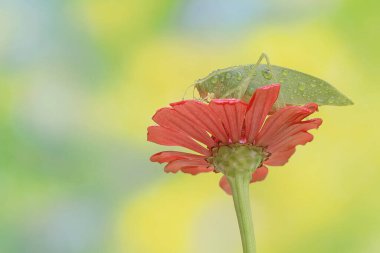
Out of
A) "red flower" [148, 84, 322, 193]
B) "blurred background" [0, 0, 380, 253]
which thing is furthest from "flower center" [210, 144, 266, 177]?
"blurred background" [0, 0, 380, 253]

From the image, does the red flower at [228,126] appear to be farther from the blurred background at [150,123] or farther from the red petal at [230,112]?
the blurred background at [150,123]

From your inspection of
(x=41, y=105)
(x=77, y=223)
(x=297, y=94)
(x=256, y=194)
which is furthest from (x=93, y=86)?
(x=297, y=94)

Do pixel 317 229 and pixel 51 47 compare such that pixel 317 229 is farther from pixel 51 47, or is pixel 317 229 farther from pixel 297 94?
pixel 297 94

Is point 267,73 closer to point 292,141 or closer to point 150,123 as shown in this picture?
point 292,141

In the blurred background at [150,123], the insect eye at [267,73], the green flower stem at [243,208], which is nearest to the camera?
the green flower stem at [243,208]

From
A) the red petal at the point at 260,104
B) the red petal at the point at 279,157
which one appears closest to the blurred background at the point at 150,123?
the red petal at the point at 279,157

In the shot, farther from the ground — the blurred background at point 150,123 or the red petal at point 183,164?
the blurred background at point 150,123
